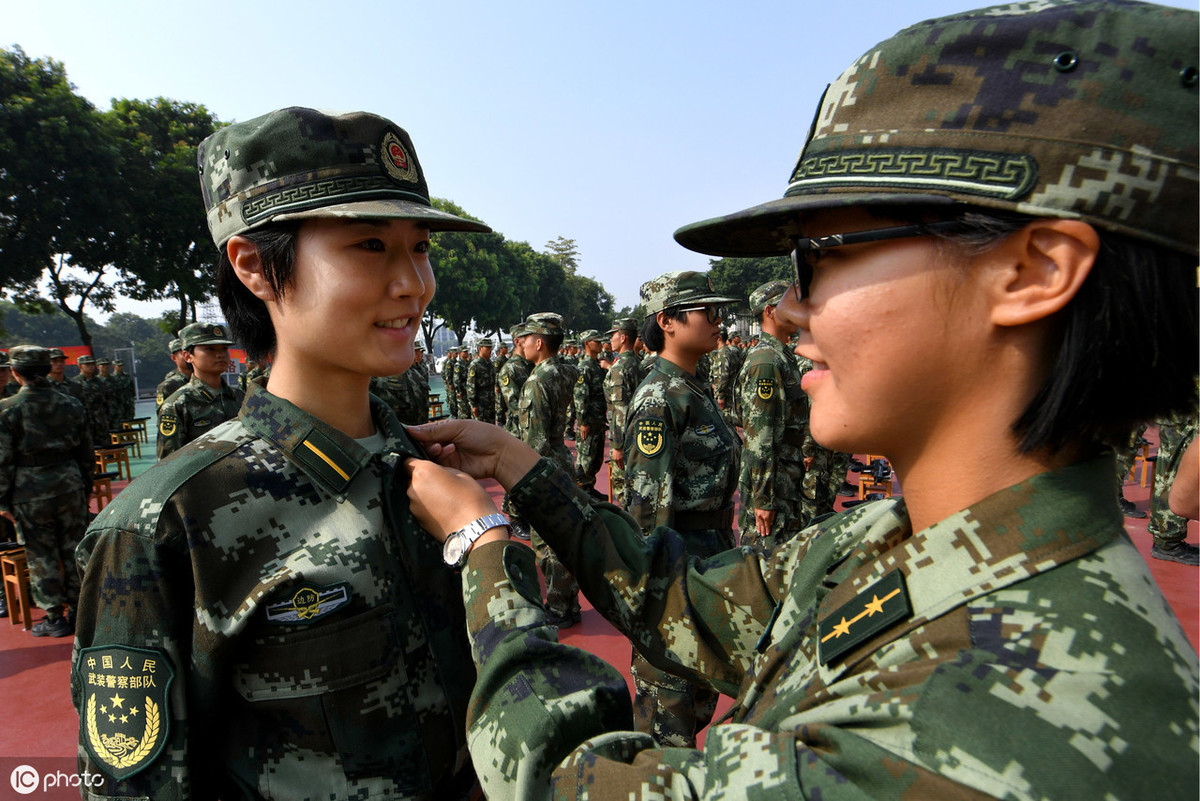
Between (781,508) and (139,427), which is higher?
(139,427)

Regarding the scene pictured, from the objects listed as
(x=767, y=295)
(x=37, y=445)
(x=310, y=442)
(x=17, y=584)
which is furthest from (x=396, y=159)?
(x=17, y=584)

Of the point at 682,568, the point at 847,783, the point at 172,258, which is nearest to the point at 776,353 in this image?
the point at 682,568

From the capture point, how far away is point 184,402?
20.6ft

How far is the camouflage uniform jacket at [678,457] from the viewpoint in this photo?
3.94 m

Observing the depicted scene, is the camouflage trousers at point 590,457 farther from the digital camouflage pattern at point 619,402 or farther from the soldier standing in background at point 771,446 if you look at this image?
the soldier standing in background at point 771,446

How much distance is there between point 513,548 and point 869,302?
85 centimetres

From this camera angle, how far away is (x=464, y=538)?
1408 mm

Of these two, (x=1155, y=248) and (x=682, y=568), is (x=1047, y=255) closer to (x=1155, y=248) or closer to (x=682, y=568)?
(x=1155, y=248)

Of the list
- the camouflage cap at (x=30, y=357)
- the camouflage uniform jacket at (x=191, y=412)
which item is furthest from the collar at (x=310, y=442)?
the camouflage cap at (x=30, y=357)

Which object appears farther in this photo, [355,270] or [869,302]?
[355,270]

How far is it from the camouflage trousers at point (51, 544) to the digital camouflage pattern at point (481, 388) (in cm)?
1008

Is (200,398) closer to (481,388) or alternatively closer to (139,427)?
(481,388)

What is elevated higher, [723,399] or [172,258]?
[172,258]

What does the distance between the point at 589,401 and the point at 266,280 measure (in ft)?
27.6
